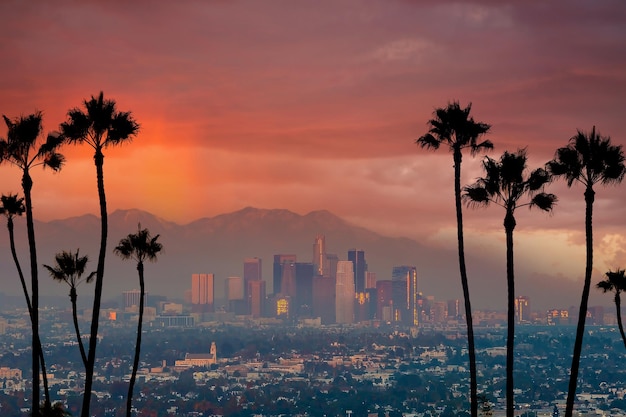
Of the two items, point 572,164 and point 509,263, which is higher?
point 572,164

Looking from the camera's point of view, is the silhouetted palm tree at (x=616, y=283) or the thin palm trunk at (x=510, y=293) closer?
the thin palm trunk at (x=510, y=293)

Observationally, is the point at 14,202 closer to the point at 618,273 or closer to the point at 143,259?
the point at 143,259

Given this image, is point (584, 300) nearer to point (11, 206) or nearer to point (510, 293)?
point (510, 293)

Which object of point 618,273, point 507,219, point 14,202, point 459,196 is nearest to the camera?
point 507,219

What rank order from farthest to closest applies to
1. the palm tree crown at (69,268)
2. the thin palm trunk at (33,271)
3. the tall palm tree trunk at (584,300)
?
the palm tree crown at (69,268) → the thin palm trunk at (33,271) → the tall palm tree trunk at (584,300)

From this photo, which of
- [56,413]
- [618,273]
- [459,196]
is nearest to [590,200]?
[459,196]

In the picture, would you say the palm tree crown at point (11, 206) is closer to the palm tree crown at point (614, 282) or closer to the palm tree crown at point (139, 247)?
the palm tree crown at point (139, 247)

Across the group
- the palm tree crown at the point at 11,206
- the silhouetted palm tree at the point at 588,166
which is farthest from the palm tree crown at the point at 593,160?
the palm tree crown at the point at 11,206

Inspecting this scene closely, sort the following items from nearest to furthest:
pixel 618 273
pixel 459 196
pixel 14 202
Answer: pixel 459 196, pixel 14 202, pixel 618 273

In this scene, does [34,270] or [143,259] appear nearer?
[34,270]

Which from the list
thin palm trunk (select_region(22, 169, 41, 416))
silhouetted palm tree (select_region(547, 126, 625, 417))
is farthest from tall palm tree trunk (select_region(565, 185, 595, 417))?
thin palm trunk (select_region(22, 169, 41, 416))

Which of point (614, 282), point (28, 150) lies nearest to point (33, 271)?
point (28, 150)
